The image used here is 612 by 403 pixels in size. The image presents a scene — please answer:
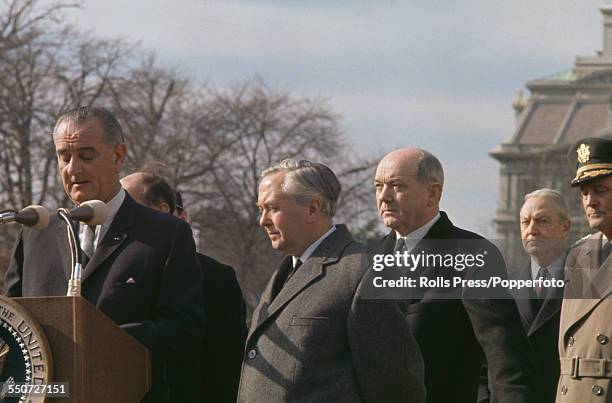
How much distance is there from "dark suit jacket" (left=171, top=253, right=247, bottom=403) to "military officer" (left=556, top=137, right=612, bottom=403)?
84.0 inches

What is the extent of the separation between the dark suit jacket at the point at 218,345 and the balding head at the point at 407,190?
1.18 m

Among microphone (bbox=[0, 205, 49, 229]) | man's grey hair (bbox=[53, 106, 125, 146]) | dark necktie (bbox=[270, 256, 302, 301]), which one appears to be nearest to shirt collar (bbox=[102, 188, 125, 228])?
man's grey hair (bbox=[53, 106, 125, 146])

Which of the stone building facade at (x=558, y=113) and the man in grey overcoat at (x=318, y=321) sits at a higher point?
the stone building facade at (x=558, y=113)

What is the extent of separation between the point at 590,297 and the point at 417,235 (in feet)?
4.20

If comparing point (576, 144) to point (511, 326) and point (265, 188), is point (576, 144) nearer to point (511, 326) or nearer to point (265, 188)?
point (511, 326)

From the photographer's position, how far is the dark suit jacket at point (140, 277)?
707cm

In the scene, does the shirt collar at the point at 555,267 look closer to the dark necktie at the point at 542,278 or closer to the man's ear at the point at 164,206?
the dark necktie at the point at 542,278

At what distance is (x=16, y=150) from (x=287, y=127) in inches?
357

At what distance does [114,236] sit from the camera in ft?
24.0

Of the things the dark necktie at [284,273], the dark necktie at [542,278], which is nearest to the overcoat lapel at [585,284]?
the dark necktie at [284,273]

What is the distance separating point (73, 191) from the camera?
24.1 ft

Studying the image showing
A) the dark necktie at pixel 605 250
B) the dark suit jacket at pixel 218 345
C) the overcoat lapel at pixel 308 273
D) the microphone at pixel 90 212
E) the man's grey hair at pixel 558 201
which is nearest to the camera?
the microphone at pixel 90 212

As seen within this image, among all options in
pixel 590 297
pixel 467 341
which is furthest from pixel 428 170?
pixel 590 297

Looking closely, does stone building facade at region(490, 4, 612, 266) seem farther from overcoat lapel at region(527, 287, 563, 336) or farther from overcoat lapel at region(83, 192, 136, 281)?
overcoat lapel at region(83, 192, 136, 281)
